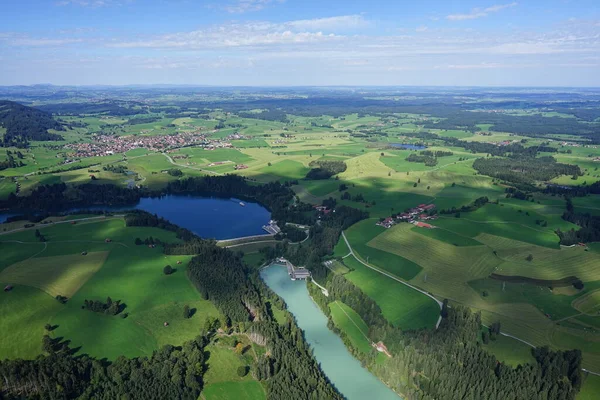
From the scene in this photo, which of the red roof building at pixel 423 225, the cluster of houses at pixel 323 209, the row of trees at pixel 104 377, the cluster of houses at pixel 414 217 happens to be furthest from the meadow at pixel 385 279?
the cluster of houses at pixel 323 209

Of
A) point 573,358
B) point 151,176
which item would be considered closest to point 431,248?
point 573,358

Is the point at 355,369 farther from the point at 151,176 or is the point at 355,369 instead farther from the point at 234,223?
the point at 151,176

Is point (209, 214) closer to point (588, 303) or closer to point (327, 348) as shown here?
point (327, 348)

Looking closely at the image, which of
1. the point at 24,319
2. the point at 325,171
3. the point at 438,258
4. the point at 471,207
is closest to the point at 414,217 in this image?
the point at 471,207

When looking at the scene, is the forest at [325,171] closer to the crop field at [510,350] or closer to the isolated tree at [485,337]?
the isolated tree at [485,337]

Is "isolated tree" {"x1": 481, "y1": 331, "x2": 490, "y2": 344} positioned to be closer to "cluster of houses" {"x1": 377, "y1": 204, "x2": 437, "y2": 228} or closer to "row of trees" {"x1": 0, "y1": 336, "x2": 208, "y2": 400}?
"row of trees" {"x1": 0, "y1": 336, "x2": 208, "y2": 400}
